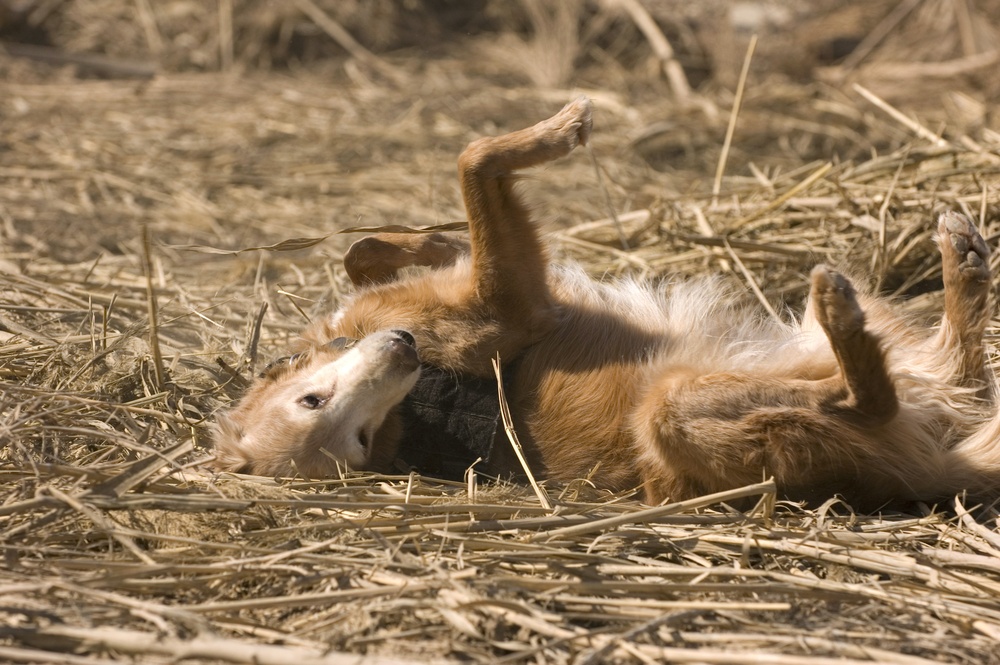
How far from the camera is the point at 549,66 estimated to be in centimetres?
960

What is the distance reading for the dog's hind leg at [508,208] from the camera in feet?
12.5

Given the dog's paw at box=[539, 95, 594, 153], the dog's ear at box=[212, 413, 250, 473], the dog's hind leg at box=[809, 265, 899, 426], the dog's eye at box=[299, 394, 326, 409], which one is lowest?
the dog's ear at box=[212, 413, 250, 473]

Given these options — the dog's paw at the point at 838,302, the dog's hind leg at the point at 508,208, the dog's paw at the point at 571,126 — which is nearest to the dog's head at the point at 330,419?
the dog's hind leg at the point at 508,208

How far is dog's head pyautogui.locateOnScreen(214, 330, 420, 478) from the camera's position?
3.68m

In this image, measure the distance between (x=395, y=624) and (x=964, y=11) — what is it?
9.34 meters

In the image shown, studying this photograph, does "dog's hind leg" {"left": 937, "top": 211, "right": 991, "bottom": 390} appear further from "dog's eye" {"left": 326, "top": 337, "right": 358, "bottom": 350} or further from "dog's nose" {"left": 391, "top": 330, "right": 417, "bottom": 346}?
"dog's eye" {"left": 326, "top": 337, "right": 358, "bottom": 350}

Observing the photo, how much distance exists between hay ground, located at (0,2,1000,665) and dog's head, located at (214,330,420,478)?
16cm

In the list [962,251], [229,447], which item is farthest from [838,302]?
[229,447]

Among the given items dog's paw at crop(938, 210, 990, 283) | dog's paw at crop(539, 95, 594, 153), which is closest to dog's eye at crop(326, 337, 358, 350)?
dog's paw at crop(539, 95, 594, 153)

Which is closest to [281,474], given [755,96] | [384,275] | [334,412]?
[334,412]

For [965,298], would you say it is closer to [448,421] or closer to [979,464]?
[979,464]

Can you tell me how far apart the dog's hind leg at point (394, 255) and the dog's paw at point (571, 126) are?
0.83 m

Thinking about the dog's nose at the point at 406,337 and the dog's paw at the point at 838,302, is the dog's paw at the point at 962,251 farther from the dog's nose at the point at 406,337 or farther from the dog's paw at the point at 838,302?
the dog's nose at the point at 406,337

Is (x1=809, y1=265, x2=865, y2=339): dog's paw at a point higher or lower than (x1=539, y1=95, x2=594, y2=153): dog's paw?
lower
